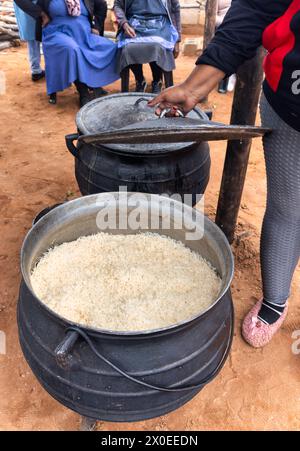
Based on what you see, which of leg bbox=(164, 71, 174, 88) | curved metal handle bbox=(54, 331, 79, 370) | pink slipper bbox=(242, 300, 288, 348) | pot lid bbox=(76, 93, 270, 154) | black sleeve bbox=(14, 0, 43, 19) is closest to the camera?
curved metal handle bbox=(54, 331, 79, 370)

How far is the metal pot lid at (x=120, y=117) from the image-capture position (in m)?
2.24

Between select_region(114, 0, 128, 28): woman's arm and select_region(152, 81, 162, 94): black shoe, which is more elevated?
select_region(114, 0, 128, 28): woman's arm

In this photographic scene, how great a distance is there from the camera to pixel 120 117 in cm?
247

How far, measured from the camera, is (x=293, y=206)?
1.89m

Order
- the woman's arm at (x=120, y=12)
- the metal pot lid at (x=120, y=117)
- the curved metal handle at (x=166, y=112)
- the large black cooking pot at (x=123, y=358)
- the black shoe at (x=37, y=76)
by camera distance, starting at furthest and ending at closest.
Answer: the black shoe at (x=37, y=76) < the woman's arm at (x=120, y=12) < the metal pot lid at (x=120, y=117) < the curved metal handle at (x=166, y=112) < the large black cooking pot at (x=123, y=358)

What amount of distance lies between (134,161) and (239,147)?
725 mm

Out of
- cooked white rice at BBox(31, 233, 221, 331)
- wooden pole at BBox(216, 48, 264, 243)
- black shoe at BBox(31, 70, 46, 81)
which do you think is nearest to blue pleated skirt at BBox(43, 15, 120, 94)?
black shoe at BBox(31, 70, 46, 81)

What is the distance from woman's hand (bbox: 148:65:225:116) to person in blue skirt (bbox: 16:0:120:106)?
12.7 ft

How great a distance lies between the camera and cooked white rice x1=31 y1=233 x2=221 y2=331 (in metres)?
1.67

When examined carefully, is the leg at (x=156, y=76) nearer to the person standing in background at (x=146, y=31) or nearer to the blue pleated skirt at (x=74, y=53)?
the person standing in background at (x=146, y=31)

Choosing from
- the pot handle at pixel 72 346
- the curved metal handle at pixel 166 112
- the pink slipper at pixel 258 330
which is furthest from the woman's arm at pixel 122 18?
the pot handle at pixel 72 346

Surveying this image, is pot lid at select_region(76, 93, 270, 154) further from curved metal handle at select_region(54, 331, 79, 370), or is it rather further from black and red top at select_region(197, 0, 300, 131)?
curved metal handle at select_region(54, 331, 79, 370)

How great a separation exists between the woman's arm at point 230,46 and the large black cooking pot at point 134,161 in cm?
49

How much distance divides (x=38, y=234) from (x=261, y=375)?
58.4 inches
